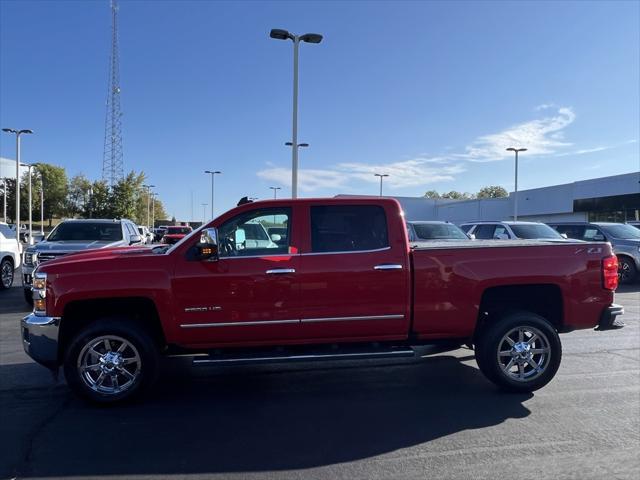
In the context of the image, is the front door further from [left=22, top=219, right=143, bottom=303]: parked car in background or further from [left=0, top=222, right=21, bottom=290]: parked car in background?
[left=0, top=222, right=21, bottom=290]: parked car in background

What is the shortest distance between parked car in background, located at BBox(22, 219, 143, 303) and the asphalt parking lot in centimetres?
462

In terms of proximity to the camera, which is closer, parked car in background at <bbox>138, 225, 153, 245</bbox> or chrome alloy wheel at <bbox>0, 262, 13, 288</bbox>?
chrome alloy wheel at <bbox>0, 262, 13, 288</bbox>

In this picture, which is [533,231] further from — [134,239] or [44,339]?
[44,339]

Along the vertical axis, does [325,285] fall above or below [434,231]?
below

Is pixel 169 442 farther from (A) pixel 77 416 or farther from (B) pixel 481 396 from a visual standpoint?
(B) pixel 481 396

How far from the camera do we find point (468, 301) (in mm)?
5250

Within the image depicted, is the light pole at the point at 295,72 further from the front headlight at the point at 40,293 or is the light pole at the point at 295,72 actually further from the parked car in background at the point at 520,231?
the front headlight at the point at 40,293

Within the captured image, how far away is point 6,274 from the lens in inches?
521

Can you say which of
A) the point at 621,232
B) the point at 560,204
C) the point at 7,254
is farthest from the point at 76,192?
the point at 621,232

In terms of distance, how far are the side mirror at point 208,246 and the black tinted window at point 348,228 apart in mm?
981

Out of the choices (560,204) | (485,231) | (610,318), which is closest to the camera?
(610,318)

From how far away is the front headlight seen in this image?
4918mm

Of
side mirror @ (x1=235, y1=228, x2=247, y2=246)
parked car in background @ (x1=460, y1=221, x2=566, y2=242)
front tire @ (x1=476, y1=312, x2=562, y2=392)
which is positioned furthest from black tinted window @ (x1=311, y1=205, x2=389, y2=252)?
parked car in background @ (x1=460, y1=221, x2=566, y2=242)

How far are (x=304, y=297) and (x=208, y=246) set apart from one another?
3.51ft
